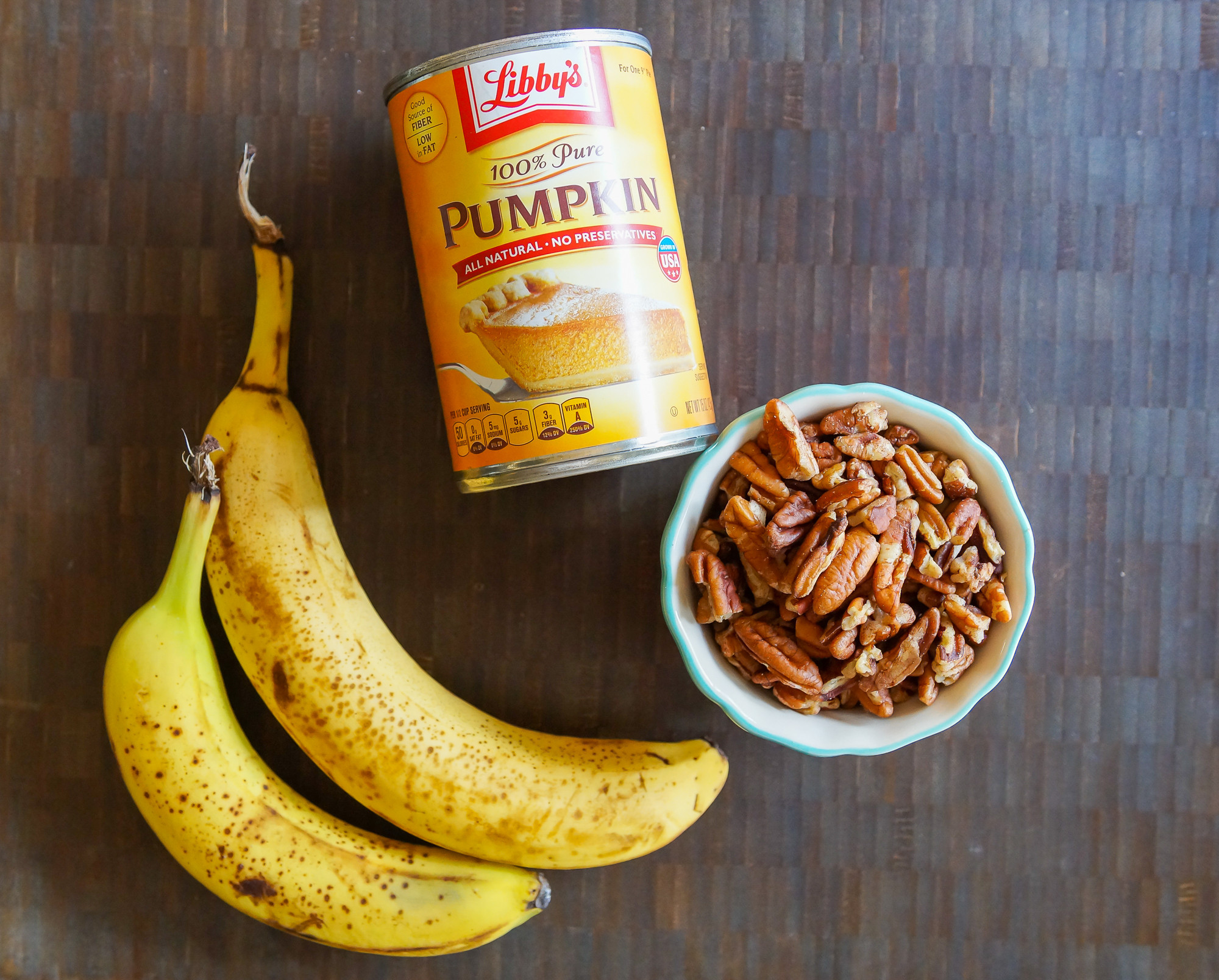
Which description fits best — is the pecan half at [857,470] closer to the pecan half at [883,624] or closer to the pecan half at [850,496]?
the pecan half at [850,496]

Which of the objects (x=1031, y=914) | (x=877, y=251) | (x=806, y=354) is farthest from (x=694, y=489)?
(x=1031, y=914)

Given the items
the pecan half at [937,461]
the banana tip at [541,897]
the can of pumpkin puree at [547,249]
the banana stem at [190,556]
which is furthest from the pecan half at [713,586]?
the banana stem at [190,556]

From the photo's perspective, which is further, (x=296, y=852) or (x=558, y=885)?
(x=558, y=885)

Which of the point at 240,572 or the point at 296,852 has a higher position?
the point at 240,572

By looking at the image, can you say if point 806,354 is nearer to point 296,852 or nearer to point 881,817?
point 881,817

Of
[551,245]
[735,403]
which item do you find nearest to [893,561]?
[735,403]
